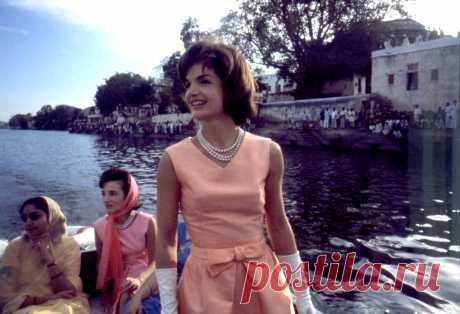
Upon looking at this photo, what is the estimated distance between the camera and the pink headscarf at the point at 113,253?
3166 millimetres

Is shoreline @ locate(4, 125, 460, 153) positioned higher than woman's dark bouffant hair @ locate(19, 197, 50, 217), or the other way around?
woman's dark bouffant hair @ locate(19, 197, 50, 217)

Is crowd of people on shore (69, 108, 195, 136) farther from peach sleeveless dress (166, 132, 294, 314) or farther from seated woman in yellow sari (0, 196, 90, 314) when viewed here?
peach sleeveless dress (166, 132, 294, 314)

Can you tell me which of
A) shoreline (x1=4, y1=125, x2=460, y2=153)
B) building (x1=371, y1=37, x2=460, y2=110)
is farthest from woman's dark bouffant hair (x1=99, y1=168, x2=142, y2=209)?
building (x1=371, y1=37, x2=460, y2=110)

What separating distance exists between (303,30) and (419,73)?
30.3ft

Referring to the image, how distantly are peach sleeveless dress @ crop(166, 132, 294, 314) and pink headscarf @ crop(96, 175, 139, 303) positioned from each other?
171 cm

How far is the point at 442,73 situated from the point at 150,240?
25.4 metres

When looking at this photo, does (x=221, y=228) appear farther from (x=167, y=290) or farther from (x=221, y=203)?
(x=167, y=290)

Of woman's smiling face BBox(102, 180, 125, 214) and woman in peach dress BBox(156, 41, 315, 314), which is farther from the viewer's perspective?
woman's smiling face BBox(102, 180, 125, 214)

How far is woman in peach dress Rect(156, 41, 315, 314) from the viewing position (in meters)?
1.53

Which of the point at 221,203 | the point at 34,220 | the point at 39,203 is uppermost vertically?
the point at 221,203

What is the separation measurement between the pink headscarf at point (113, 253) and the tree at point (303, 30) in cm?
2804

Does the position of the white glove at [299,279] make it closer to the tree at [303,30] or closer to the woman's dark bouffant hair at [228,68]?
the woman's dark bouffant hair at [228,68]

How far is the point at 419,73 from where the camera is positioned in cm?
2552

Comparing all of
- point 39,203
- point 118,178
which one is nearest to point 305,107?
point 118,178
